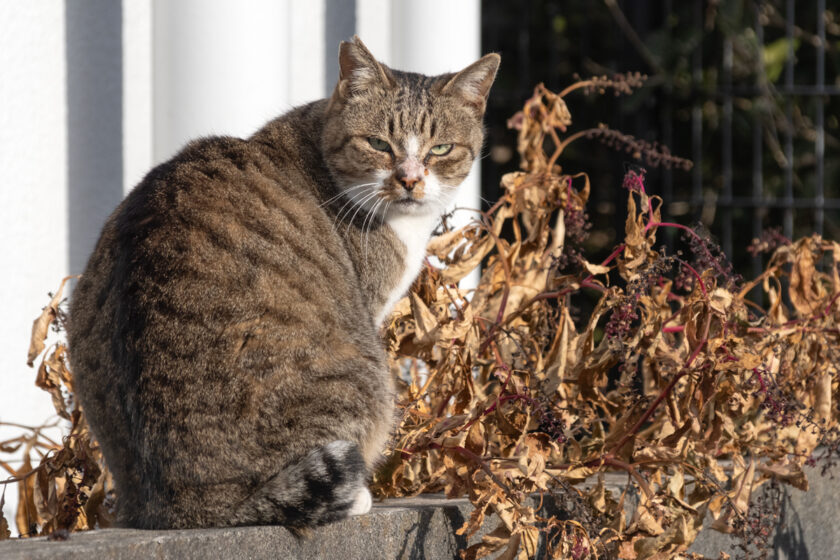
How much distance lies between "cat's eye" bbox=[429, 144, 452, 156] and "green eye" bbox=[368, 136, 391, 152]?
0.36ft

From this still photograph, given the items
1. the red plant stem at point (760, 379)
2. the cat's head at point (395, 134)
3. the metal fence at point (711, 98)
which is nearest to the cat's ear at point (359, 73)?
the cat's head at point (395, 134)

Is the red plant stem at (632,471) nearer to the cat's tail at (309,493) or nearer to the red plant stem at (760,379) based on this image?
the red plant stem at (760,379)

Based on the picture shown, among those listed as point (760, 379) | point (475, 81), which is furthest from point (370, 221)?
point (760, 379)

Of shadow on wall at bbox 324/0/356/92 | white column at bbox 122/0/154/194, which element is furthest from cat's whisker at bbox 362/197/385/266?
shadow on wall at bbox 324/0/356/92

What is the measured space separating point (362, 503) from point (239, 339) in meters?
0.39

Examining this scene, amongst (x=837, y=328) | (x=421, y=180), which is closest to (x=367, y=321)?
(x=421, y=180)

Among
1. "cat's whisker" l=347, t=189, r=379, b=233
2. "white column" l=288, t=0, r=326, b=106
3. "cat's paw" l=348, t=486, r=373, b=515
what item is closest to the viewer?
→ "cat's paw" l=348, t=486, r=373, b=515

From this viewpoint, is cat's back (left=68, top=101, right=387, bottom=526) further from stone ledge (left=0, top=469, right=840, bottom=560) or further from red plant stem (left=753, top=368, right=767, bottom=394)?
red plant stem (left=753, top=368, right=767, bottom=394)

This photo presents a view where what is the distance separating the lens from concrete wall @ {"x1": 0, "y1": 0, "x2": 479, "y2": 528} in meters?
2.90

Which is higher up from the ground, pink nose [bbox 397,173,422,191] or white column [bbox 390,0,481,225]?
white column [bbox 390,0,481,225]

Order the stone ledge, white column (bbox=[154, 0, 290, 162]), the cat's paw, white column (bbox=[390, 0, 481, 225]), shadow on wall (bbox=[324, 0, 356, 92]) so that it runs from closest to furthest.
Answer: the stone ledge → the cat's paw → white column (bbox=[154, 0, 290, 162]) → white column (bbox=[390, 0, 481, 225]) → shadow on wall (bbox=[324, 0, 356, 92])

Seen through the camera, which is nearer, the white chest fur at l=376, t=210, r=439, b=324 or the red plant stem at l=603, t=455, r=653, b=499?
the red plant stem at l=603, t=455, r=653, b=499

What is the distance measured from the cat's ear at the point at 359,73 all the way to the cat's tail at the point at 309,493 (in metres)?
1.01

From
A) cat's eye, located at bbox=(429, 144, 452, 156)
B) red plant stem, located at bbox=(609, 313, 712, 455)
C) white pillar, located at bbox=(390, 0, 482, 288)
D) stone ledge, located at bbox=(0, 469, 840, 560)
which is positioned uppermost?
white pillar, located at bbox=(390, 0, 482, 288)
